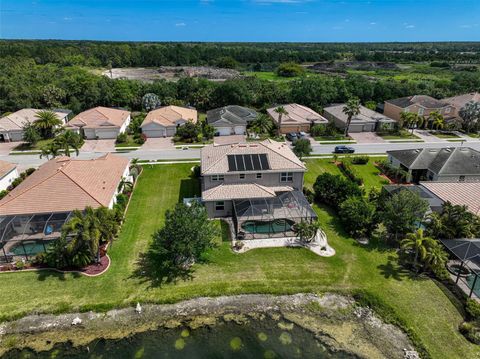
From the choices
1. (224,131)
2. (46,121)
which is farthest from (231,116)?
(46,121)

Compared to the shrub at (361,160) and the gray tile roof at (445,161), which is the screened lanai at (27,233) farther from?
the gray tile roof at (445,161)

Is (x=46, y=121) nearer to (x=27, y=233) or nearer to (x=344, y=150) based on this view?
(x=27, y=233)

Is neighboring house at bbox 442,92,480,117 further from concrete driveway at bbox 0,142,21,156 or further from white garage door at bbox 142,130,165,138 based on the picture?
concrete driveway at bbox 0,142,21,156

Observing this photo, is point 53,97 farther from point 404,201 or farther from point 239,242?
point 404,201

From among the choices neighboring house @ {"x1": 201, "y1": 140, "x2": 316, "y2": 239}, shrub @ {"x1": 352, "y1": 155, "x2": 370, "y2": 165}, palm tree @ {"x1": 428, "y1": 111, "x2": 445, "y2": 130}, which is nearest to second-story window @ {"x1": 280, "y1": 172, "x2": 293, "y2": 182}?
neighboring house @ {"x1": 201, "y1": 140, "x2": 316, "y2": 239}

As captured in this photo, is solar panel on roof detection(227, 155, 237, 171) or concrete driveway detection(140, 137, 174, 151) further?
concrete driveway detection(140, 137, 174, 151)

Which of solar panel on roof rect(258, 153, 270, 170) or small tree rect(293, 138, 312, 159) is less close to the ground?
solar panel on roof rect(258, 153, 270, 170)

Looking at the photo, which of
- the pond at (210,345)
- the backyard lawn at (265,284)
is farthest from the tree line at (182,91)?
the pond at (210,345)

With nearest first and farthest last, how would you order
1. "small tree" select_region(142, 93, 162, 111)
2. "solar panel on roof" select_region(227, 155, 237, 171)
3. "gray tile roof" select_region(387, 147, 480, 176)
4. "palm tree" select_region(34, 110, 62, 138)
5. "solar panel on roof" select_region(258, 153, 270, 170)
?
"solar panel on roof" select_region(227, 155, 237, 171), "solar panel on roof" select_region(258, 153, 270, 170), "gray tile roof" select_region(387, 147, 480, 176), "palm tree" select_region(34, 110, 62, 138), "small tree" select_region(142, 93, 162, 111)
